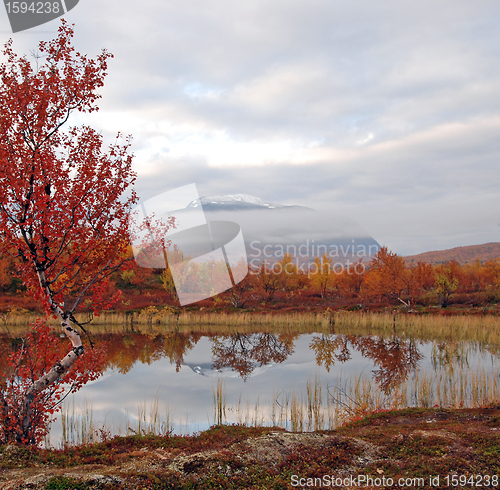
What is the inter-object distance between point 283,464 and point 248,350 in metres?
17.4

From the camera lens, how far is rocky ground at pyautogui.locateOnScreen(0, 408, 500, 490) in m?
4.66

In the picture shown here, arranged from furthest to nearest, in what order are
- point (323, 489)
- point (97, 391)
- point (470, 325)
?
point (470, 325) → point (97, 391) → point (323, 489)

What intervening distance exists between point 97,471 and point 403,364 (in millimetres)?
14416

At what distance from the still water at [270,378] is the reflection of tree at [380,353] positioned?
45 mm

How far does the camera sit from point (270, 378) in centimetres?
1523

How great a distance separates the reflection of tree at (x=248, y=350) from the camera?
18734 millimetres

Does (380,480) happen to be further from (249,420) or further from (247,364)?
(247,364)

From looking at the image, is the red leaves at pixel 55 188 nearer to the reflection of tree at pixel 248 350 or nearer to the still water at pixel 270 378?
the still water at pixel 270 378

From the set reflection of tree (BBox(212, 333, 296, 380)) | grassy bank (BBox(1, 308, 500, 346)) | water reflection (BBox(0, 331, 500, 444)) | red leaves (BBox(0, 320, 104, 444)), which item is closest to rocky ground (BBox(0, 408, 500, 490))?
red leaves (BBox(0, 320, 104, 444))

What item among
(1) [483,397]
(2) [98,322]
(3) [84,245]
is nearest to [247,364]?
→ (1) [483,397]

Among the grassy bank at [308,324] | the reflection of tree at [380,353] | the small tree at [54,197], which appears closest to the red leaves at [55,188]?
the small tree at [54,197]

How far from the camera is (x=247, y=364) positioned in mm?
18766

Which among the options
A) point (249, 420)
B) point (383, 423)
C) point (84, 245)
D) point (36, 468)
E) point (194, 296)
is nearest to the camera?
point (36, 468)

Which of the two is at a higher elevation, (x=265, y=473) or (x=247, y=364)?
(x=265, y=473)
